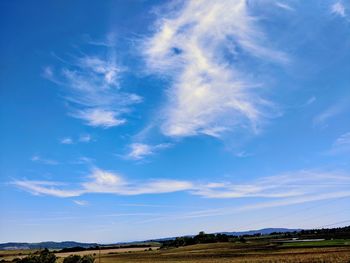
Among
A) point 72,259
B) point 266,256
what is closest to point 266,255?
point 266,256

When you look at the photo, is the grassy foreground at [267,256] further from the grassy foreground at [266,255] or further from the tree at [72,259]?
the tree at [72,259]

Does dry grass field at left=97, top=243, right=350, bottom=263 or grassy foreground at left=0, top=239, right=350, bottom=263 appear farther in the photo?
grassy foreground at left=0, top=239, right=350, bottom=263

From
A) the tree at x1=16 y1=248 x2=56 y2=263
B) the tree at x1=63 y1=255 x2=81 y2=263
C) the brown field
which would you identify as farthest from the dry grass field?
the tree at x1=16 y1=248 x2=56 y2=263

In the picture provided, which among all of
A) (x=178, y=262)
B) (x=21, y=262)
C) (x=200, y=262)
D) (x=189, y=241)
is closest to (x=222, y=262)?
(x=200, y=262)

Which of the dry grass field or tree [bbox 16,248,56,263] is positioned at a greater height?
tree [bbox 16,248,56,263]

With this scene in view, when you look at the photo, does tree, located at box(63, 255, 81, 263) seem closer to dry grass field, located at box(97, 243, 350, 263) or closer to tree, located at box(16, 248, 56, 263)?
tree, located at box(16, 248, 56, 263)

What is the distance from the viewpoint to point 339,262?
176 feet

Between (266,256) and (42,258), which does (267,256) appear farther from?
(42,258)

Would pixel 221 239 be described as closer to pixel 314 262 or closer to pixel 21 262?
pixel 21 262

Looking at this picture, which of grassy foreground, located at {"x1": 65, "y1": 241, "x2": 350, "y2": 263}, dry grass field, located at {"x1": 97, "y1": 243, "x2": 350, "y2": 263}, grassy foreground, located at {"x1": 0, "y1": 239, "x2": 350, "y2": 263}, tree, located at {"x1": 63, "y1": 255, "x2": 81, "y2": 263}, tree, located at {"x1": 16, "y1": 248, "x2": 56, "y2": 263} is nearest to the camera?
dry grass field, located at {"x1": 97, "y1": 243, "x2": 350, "y2": 263}

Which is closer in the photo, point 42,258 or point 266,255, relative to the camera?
point 266,255

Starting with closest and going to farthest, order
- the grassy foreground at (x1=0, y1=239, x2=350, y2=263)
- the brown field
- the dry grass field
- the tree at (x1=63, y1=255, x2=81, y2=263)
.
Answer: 1. the dry grass field
2. the brown field
3. the grassy foreground at (x1=0, y1=239, x2=350, y2=263)
4. the tree at (x1=63, y1=255, x2=81, y2=263)

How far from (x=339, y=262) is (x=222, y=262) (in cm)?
2376

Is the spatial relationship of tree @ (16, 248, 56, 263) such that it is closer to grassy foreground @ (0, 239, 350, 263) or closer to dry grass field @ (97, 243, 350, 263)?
grassy foreground @ (0, 239, 350, 263)
